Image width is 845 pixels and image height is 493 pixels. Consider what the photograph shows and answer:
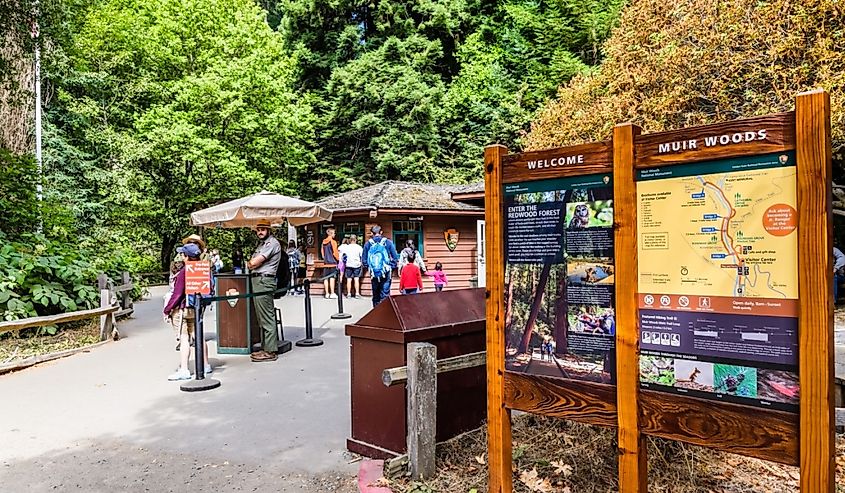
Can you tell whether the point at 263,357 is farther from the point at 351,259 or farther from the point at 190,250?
the point at 351,259

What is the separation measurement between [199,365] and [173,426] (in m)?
1.61

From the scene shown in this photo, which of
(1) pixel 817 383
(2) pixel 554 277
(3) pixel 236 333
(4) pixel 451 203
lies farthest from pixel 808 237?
(4) pixel 451 203

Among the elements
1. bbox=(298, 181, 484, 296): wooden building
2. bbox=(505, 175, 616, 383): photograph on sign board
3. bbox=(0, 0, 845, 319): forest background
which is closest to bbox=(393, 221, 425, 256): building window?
bbox=(298, 181, 484, 296): wooden building

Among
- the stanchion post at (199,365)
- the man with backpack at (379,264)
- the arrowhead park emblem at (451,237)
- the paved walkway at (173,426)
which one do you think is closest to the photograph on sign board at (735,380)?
the paved walkway at (173,426)

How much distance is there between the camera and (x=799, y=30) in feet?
29.1

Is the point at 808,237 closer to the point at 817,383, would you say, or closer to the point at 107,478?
the point at 817,383

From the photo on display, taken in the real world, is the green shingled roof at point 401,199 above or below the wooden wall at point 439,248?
above

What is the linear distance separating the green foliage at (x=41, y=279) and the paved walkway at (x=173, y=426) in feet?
5.40

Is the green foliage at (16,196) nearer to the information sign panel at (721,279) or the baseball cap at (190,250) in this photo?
the baseball cap at (190,250)

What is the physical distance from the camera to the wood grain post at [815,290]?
7.16 feet

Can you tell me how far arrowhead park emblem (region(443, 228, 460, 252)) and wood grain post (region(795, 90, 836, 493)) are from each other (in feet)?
58.5

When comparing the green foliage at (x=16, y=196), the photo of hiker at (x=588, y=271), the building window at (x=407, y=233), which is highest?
the green foliage at (x=16, y=196)

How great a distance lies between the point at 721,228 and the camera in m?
2.43

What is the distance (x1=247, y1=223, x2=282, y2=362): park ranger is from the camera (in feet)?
27.4
